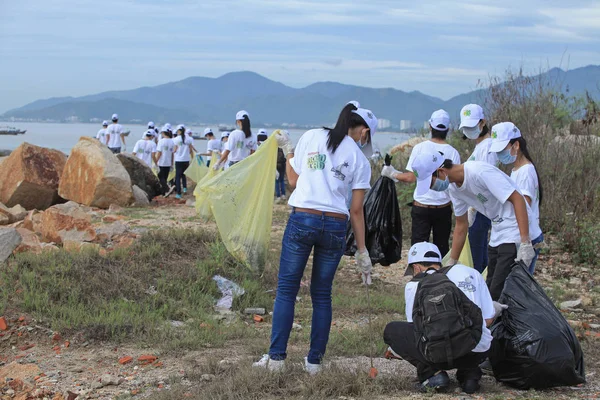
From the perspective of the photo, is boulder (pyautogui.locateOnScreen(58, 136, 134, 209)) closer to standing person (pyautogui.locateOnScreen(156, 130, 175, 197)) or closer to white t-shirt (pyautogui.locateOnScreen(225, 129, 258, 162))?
standing person (pyautogui.locateOnScreen(156, 130, 175, 197))

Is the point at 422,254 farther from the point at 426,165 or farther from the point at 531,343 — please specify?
the point at 531,343

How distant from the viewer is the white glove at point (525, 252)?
16.3 feet

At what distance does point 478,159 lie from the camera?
6438 millimetres

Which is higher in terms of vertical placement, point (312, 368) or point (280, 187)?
point (312, 368)

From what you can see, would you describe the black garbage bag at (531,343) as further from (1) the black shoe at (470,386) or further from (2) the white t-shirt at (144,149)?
(2) the white t-shirt at (144,149)

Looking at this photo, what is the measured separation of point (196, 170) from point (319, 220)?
1233 cm

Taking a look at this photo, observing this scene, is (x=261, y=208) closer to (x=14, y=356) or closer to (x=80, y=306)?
(x=80, y=306)

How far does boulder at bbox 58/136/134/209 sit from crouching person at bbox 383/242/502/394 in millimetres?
10494

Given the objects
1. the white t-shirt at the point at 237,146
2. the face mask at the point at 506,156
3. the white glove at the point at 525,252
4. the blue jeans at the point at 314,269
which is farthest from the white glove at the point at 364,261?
the white t-shirt at the point at 237,146

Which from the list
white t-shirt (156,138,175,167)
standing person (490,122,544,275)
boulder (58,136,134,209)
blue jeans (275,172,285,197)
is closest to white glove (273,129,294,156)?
standing person (490,122,544,275)

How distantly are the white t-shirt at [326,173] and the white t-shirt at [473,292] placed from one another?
68 centimetres

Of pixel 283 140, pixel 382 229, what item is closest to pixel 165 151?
pixel 283 140

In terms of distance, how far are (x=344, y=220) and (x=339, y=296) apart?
2.90 meters

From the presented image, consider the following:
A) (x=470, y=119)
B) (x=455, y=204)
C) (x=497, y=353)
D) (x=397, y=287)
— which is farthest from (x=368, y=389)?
(x=397, y=287)
